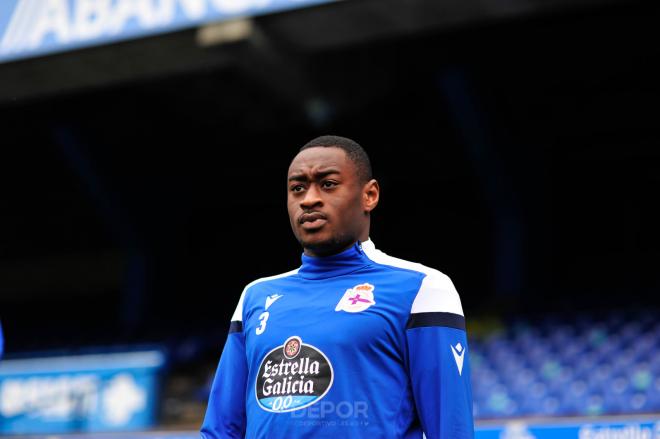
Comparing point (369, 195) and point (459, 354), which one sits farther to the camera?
point (369, 195)

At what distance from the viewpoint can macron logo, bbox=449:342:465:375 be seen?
1991mm

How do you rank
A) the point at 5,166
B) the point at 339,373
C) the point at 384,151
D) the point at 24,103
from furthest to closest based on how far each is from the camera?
the point at 5,166
the point at 384,151
the point at 24,103
the point at 339,373

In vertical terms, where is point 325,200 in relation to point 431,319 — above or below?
above

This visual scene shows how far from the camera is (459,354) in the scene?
2.01m

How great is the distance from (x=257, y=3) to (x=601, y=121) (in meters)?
6.30

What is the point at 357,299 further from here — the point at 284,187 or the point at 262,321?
the point at 284,187

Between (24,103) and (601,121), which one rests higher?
(24,103)

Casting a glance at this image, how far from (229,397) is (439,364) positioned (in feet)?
1.75

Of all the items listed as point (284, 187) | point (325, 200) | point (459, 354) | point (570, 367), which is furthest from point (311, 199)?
point (284, 187)

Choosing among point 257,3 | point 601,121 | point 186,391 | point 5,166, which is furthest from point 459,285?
point 5,166

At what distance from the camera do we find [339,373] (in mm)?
1940

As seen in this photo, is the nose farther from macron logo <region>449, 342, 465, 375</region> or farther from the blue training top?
macron logo <region>449, 342, 465, 375</region>

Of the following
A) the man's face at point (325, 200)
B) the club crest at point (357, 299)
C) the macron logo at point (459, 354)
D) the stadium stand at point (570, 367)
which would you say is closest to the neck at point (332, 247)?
the man's face at point (325, 200)

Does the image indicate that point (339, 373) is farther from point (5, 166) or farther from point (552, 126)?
point (5, 166)
